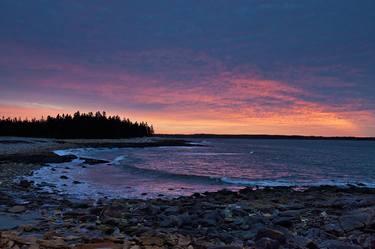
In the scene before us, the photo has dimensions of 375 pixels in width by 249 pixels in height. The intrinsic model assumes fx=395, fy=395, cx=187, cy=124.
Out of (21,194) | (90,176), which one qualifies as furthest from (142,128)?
(21,194)

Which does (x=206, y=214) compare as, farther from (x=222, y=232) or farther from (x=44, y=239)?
(x=44, y=239)

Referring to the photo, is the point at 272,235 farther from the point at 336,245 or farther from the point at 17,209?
the point at 17,209

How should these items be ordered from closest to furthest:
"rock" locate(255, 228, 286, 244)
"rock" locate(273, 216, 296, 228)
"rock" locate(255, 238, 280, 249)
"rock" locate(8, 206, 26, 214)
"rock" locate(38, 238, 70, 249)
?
"rock" locate(38, 238, 70, 249), "rock" locate(255, 238, 280, 249), "rock" locate(255, 228, 286, 244), "rock" locate(273, 216, 296, 228), "rock" locate(8, 206, 26, 214)

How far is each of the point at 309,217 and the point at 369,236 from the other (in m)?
2.91

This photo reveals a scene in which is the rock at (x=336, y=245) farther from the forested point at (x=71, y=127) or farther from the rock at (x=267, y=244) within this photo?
the forested point at (x=71, y=127)

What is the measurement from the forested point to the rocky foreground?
113m

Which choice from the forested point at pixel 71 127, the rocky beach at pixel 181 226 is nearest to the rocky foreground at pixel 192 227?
the rocky beach at pixel 181 226

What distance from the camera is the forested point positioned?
398 ft

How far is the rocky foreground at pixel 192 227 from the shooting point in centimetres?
969

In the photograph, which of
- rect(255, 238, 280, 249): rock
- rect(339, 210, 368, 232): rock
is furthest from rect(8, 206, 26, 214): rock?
rect(339, 210, 368, 232): rock

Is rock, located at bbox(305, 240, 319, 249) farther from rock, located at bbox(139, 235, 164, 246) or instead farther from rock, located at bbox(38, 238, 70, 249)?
rock, located at bbox(38, 238, 70, 249)

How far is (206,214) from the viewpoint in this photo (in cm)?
1374

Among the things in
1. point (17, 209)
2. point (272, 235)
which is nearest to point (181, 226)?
point (272, 235)

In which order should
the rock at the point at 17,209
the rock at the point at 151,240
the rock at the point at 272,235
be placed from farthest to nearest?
the rock at the point at 17,209, the rock at the point at 272,235, the rock at the point at 151,240
